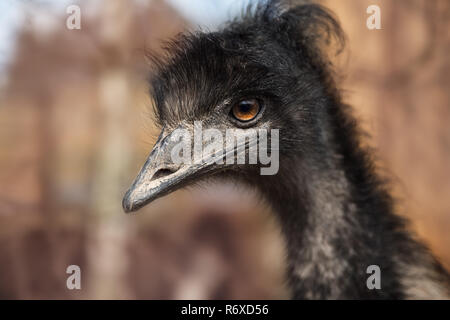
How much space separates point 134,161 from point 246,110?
2866 mm

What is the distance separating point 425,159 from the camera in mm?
4465

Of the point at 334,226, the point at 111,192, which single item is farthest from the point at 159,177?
the point at 111,192

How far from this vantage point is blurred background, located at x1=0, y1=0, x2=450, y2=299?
363 cm

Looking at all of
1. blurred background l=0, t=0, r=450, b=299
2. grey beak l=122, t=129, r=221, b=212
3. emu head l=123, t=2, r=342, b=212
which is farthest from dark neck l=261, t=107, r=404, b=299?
blurred background l=0, t=0, r=450, b=299

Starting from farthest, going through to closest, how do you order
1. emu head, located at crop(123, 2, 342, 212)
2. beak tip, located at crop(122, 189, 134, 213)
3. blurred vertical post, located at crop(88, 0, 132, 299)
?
1. blurred vertical post, located at crop(88, 0, 132, 299)
2. emu head, located at crop(123, 2, 342, 212)
3. beak tip, located at crop(122, 189, 134, 213)

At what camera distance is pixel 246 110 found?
5.57 feet

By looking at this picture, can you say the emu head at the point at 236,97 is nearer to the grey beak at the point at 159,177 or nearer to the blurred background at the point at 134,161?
the grey beak at the point at 159,177

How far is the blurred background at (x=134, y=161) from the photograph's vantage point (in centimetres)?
363

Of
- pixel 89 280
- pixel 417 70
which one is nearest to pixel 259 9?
pixel 89 280

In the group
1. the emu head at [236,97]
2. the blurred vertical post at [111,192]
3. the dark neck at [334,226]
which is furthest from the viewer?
the blurred vertical post at [111,192]

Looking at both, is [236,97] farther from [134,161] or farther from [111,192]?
[134,161]

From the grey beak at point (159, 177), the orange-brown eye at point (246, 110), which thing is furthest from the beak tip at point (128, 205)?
the orange-brown eye at point (246, 110)

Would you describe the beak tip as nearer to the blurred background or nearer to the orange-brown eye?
the orange-brown eye
